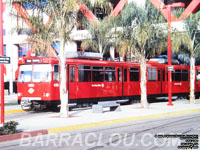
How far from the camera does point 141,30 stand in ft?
79.5

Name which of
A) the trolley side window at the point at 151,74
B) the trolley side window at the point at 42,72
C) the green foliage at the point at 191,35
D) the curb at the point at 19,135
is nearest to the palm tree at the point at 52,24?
the trolley side window at the point at 42,72

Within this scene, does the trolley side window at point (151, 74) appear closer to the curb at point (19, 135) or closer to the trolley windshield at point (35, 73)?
the trolley windshield at point (35, 73)

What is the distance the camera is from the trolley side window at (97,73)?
26045mm

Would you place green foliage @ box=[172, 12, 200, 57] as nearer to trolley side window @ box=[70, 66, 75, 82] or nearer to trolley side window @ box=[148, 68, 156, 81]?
trolley side window @ box=[148, 68, 156, 81]

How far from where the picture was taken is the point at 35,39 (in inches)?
738

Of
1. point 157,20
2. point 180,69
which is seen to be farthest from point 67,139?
point 180,69

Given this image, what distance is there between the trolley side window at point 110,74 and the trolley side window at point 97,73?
47 centimetres

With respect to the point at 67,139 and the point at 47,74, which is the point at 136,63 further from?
the point at 67,139

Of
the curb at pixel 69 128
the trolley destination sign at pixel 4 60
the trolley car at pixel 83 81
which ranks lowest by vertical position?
the curb at pixel 69 128

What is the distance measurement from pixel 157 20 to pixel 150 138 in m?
13.9

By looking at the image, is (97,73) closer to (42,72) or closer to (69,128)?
(42,72)

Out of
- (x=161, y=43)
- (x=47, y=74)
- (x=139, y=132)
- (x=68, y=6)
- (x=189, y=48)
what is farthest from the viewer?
(x=189, y=48)

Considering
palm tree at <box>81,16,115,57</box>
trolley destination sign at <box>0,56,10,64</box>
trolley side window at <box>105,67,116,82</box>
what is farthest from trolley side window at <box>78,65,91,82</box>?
palm tree at <box>81,16,115,57</box>

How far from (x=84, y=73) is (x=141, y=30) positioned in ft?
14.7
